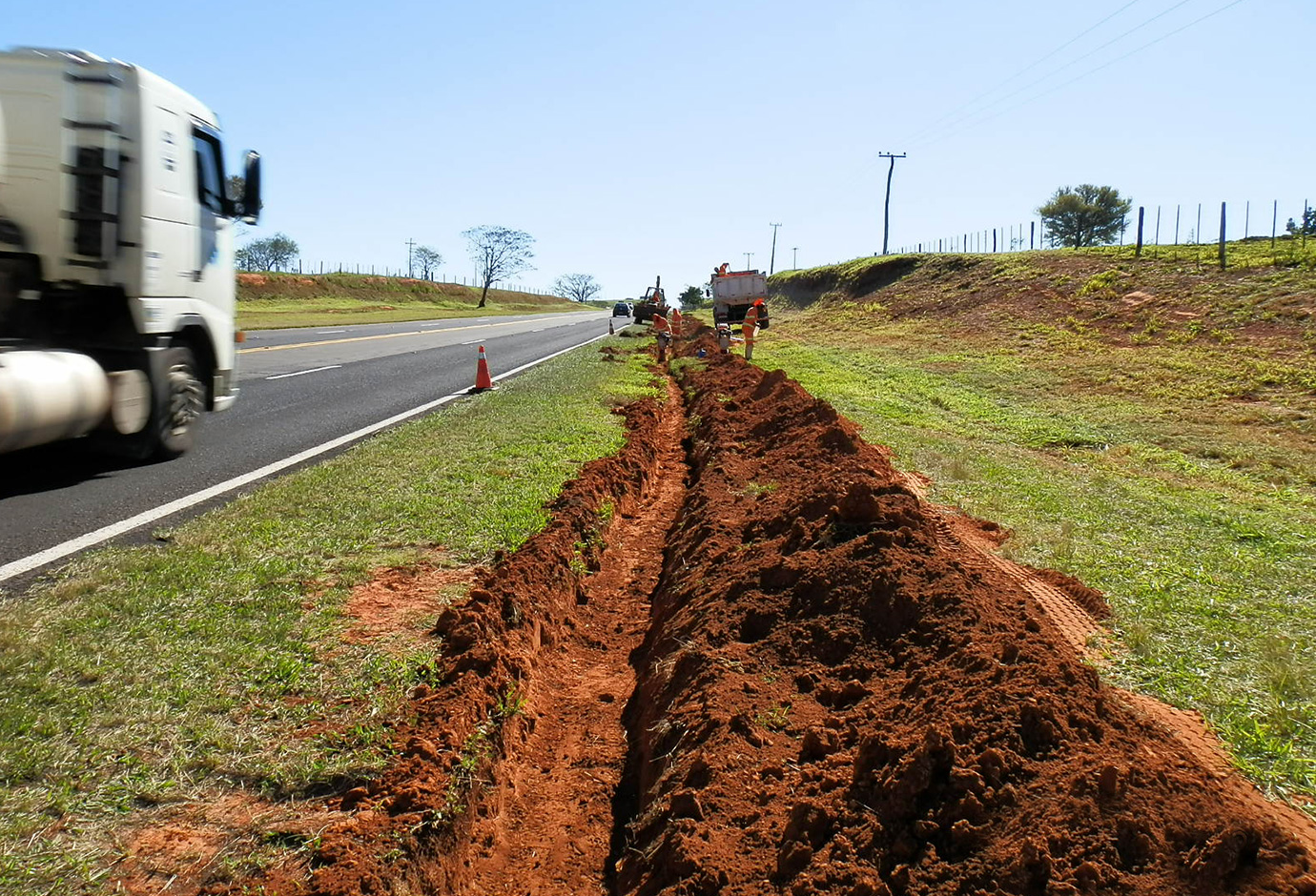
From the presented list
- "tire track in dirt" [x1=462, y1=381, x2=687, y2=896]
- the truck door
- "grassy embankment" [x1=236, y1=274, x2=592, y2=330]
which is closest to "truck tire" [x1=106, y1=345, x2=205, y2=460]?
the truck door

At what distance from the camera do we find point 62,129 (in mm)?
6926

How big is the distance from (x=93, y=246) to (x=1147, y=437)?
12648 mm

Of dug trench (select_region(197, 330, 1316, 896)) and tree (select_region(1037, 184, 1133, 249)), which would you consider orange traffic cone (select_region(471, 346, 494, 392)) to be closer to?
dug trench (select_region(197, 330, 1316, 896))

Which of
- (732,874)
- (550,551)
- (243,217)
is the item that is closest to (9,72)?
(243,217)

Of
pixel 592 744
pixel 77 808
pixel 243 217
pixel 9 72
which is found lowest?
pixel 592 744

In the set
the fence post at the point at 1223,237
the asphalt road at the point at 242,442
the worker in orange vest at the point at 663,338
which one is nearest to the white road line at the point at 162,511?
the asphalt road at the point at 242,442

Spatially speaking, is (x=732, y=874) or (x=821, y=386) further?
(x=821, y=386)

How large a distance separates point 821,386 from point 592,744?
13.9m

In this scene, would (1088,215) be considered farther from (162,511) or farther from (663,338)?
(162,511)

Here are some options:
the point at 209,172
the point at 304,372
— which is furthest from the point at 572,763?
the point at 304,372

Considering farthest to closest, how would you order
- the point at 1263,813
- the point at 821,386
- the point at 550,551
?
the point at 821,386 → the point at 550,551 → the point at 1263,813

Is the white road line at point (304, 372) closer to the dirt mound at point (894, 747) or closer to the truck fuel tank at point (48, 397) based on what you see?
Answer: the truck fuel tank at point (48, 397)

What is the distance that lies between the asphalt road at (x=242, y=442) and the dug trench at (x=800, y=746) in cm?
272

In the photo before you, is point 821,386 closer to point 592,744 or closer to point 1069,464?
point 1069,464
